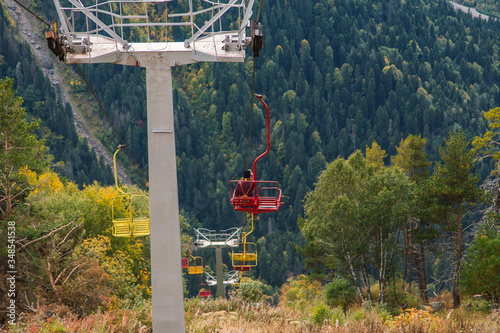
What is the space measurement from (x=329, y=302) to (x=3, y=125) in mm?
18429

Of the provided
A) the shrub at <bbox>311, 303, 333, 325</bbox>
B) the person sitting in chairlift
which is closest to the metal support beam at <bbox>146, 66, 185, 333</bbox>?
the person sitting in chairlift

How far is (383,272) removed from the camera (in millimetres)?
32375

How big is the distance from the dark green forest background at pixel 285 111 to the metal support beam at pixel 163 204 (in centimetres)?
13264

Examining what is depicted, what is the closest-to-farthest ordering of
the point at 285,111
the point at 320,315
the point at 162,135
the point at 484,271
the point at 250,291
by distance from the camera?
the point at 162,135 < the point at 320,315 < the point at 250,291 < the point at 484,271 < the point at 285,111

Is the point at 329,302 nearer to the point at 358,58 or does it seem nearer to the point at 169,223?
the point at 169,223

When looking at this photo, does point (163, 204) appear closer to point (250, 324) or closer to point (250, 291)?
point (250, 324)

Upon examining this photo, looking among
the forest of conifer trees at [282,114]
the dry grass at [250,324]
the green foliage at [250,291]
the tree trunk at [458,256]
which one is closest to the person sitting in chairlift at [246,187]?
the dry grass at [250,324]

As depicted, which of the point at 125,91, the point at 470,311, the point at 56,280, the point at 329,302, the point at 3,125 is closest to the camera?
the point at 56,280

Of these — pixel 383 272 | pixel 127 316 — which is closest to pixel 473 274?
pixel 383 272

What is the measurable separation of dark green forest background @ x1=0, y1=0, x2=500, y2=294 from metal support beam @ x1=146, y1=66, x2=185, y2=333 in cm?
13264

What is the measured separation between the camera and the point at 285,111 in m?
182

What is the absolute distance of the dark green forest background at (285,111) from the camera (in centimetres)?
15925

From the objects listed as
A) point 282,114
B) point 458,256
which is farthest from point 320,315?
point 282,114

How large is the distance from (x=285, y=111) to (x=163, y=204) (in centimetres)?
17279
